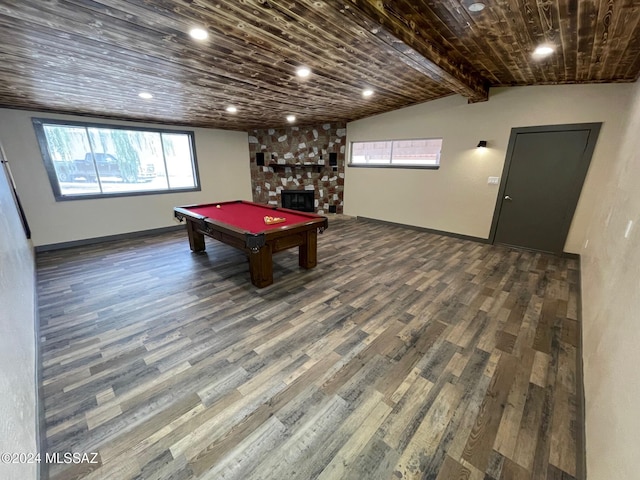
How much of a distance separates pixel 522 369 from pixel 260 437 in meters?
1.96

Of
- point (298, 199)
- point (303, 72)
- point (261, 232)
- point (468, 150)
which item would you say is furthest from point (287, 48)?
point (298, 199)

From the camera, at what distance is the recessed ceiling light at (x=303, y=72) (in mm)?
2898

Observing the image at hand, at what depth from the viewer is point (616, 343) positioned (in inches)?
53.5

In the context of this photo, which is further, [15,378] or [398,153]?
[398,153]

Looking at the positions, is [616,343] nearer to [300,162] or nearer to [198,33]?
[198,33]

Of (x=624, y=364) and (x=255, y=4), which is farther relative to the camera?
(x=255, y=4)

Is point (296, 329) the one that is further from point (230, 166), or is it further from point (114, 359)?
point (230, 166)

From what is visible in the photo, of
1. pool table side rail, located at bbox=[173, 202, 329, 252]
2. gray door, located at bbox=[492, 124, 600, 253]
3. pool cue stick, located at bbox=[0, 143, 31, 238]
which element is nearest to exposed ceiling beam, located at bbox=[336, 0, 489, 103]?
gray door, located at bbox=[492, 124, 600, 253]

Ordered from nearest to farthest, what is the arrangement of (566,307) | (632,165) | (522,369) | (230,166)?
(522,369) → (632,165) → (566,307) → (230,166)

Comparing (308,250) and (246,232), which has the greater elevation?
(246,232)

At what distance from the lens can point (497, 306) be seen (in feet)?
8.98

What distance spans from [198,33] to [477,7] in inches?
88.6

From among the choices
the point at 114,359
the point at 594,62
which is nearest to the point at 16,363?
the point at 114,359

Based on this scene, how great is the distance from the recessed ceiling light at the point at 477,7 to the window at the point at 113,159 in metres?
5.70
